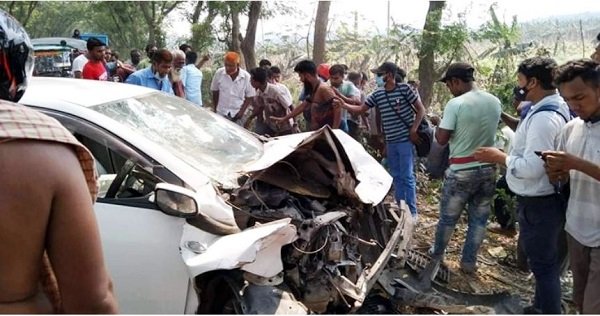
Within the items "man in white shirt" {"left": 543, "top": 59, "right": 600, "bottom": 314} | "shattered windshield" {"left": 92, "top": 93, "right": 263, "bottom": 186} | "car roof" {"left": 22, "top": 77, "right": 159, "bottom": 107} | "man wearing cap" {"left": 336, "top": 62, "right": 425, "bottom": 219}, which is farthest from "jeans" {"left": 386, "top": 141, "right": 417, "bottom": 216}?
"car roof" {"left": 22, "top": 77, "right": 159, "bottom": 107}

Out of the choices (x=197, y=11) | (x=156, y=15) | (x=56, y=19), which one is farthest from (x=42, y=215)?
(x=56, y=19)

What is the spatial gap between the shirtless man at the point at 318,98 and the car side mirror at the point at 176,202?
11.6ft

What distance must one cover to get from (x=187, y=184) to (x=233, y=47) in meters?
12.5

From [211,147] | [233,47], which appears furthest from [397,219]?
[233,47]

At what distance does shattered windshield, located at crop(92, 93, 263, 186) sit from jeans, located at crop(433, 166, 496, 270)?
1597mm

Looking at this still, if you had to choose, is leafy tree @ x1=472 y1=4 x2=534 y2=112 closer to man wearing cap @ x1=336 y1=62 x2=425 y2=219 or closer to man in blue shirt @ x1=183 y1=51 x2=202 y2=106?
man wearing cap @ x1=336 y1=62 x2=425 y2=219

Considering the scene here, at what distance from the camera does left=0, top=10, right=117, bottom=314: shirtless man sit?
1.23 m

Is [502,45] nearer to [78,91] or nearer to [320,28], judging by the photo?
[320,28]

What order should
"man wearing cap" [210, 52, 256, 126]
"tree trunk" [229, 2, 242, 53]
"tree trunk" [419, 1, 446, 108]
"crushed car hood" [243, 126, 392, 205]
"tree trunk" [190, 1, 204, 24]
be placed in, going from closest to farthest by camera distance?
"crushed car hood" [243, 126, 392, 205]
"man wearing cap" [210, 52, 256, 126]
"tree trunk" [419, 1, 446, 108]
"tree trunk" [229, 2, 242, 53]
"tree trunk" [190, 1, 204, 24]

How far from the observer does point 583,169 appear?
2.69m

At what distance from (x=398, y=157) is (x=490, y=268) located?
1.44m

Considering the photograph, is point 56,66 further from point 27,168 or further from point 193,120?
point 27,168

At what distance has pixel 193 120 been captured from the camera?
3512 millimetres

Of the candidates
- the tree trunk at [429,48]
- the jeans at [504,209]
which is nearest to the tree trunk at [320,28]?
the tree trunk at [429,48]
